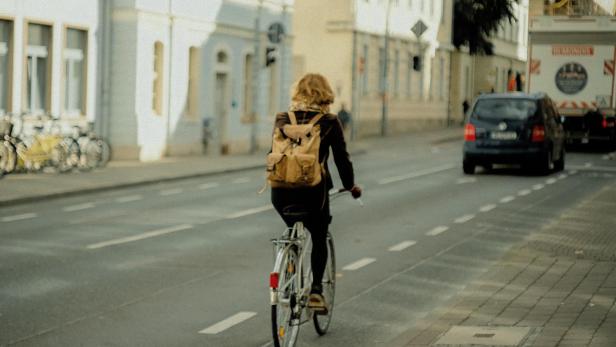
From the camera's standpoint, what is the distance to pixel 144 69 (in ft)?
113

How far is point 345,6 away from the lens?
5500 cm

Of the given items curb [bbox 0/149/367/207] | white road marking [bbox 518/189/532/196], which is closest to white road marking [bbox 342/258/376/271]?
curb [bbox 0/149/367/207]

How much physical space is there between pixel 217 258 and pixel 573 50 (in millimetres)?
25790

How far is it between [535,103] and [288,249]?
21.8 metres

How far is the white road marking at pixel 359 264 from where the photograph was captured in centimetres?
1320

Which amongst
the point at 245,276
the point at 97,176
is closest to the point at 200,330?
the point at 245,276

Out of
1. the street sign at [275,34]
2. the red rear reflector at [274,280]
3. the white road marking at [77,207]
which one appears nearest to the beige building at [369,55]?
the street sign at [275,34]

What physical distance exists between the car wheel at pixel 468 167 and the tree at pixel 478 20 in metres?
42.3

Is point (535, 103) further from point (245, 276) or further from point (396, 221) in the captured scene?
point (245, 276)

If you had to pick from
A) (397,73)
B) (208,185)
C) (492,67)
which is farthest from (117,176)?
(492,67)

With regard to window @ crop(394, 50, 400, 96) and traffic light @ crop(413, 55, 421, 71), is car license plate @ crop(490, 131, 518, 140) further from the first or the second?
window @ crop(394, 50, 400, 96)

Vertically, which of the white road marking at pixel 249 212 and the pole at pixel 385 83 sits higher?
the pole at pixel 385 83

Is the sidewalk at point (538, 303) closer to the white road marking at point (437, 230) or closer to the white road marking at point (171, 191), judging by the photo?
the white road marking at point (437, 230)

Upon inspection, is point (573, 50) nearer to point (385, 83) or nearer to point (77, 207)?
point (385, 83)
